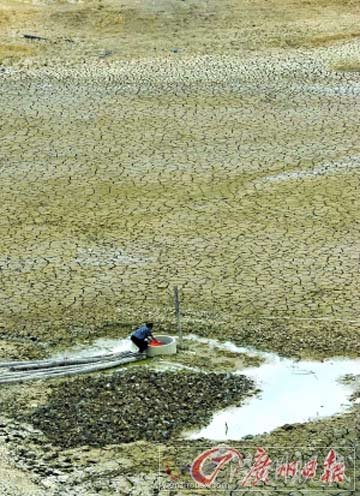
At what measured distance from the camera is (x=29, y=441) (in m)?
9.55

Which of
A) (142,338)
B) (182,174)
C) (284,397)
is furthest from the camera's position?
→ (182,174)

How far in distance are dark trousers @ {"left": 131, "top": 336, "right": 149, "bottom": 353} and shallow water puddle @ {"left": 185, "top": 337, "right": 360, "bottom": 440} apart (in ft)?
2.06

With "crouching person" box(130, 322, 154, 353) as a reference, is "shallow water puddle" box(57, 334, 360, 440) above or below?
below

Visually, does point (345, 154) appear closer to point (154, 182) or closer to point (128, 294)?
point (154, 182)

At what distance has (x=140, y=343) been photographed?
10938mm

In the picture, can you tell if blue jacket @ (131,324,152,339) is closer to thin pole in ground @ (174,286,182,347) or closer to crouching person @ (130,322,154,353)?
crouching person @ (130,322,154,353)

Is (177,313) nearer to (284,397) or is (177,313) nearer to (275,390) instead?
(275,390)

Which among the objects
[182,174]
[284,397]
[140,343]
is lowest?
[284,397]

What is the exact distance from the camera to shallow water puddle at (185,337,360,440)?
977cm

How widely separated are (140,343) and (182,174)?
5424 millimetres

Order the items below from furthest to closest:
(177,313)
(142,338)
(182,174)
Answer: (182,174), (177,313), (142,338)

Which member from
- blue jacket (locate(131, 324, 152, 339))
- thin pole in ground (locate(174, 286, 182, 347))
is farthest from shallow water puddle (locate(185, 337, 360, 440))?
blue jacket (locate(131, 324, 152, 339))

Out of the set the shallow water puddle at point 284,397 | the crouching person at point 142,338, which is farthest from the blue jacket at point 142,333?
the shallow water puddle at point 284,397

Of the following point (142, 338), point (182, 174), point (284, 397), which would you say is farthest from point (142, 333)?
point (182, 174)
